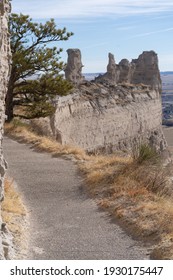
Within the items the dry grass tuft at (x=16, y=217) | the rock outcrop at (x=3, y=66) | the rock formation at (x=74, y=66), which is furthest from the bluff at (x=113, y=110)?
the rock outcrop at (x=3, y=66)

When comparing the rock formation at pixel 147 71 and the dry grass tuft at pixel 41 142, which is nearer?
the dry grass tuft at pixel 41 142

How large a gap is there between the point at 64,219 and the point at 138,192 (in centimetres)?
192

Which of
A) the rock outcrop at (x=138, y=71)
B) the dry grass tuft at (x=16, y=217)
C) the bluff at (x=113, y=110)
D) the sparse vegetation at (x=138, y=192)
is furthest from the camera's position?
the rock outcrop at (x=138, y=71)

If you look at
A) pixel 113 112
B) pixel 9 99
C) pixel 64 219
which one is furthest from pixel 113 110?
pixel 64 219

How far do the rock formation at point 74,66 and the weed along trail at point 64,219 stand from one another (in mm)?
26684

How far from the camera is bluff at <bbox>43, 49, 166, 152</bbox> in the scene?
92.4 ft

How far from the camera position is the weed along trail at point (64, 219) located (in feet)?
26.2

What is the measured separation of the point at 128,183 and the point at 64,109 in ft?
52.9

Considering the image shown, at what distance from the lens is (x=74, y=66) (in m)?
41.4

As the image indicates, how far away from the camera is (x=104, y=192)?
11430mm

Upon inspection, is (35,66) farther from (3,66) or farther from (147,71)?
(147,71)

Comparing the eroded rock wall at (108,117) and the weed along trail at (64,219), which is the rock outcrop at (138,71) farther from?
the weed along trail at (64,219)

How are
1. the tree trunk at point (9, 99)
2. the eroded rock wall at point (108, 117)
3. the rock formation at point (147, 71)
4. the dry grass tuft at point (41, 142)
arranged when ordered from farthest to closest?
1. the rock formation at point (147, 71)
2. the eroded rock wall at point (108, 117)
3. the tree trunk at point (9, 99)
4. the dry grass tuft at point (41, 142)

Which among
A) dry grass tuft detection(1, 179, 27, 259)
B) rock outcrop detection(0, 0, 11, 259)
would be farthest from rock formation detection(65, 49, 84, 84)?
rock outcrop detection(0, 0, 11, 259)
